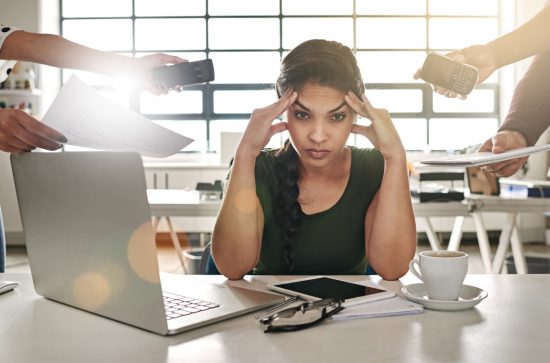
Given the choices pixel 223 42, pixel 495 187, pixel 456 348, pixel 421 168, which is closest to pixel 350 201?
pixel 456 348

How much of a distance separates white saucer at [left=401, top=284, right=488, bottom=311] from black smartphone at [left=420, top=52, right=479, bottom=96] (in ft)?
1.76

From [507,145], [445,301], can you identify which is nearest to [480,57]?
[507,145]

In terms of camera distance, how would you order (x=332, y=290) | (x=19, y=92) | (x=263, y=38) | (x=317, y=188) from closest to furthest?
(x=332, y=290) → (x=317, y=188) → (x=19, y=92) → (x=263, y=38)

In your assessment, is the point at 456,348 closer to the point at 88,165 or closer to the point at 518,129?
the point at 88,165

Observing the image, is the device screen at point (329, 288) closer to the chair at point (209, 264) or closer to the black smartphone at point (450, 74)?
the chair at point (209, 264)

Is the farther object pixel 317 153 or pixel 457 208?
pixel 457 208

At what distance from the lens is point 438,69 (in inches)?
54.9

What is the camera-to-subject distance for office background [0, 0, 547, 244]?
6.47 m

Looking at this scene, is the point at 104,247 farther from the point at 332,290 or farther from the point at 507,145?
the point at 507,145

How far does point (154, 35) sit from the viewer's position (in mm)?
6520

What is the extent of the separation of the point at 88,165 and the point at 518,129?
3.28 feet

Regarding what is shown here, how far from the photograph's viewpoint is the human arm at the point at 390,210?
134 centimetres

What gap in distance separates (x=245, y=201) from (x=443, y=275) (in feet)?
1.91

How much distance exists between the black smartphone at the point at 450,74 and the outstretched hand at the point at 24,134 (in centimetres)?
87
